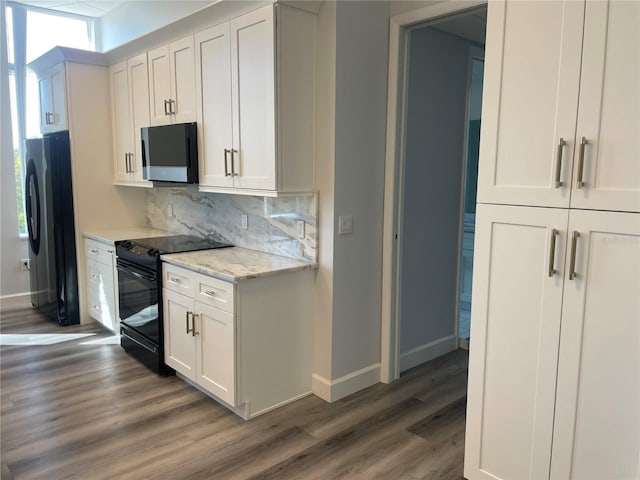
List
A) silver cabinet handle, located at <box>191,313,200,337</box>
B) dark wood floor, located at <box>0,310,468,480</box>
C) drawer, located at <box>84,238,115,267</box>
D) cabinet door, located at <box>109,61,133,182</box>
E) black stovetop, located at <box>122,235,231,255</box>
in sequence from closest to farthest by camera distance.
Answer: dark wood floor, located at <box>0,310,468,480</box> → silver cabinet handle, located at <box>191,313,200,337</box> → black stovetop, located at <box>122,235,231,255</box> → drawer, located at <box>84,238,115,267</box> → cabinet door, located at <box>109,61,133,182</box>

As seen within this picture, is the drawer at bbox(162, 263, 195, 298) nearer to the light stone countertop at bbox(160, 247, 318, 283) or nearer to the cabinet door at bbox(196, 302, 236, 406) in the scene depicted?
the light stone countertop at bbox(160, 247, 318, 283)

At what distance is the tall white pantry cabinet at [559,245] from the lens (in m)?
1.66

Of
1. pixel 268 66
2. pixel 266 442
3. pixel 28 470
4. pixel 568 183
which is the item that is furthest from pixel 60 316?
pixel 568 183

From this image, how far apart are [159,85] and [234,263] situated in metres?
1.60

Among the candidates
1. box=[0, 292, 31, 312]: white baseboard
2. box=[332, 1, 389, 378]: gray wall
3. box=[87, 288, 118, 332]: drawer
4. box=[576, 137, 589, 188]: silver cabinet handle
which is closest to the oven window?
box=[87, 288, 118, 332]: drawer

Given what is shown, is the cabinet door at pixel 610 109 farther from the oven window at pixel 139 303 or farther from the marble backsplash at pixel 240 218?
the oven window at pixel 139 303

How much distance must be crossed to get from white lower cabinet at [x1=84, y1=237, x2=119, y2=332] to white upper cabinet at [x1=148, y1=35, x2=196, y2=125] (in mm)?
1169

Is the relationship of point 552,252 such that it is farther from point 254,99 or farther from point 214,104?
point 214,104

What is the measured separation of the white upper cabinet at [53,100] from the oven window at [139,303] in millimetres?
1643

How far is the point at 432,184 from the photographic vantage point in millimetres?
3549

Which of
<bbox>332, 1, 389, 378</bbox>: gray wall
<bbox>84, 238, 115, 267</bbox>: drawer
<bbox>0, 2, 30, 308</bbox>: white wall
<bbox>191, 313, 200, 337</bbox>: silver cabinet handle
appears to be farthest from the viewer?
<bbox>0, 2, 30, 308</bbox>: white wall

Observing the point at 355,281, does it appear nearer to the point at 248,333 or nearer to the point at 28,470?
the point at 248,333

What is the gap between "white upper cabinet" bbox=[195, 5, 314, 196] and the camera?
2.72m

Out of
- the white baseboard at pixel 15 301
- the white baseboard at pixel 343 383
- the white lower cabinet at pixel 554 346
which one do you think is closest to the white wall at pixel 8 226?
the white baseboard at pixel 15 301
